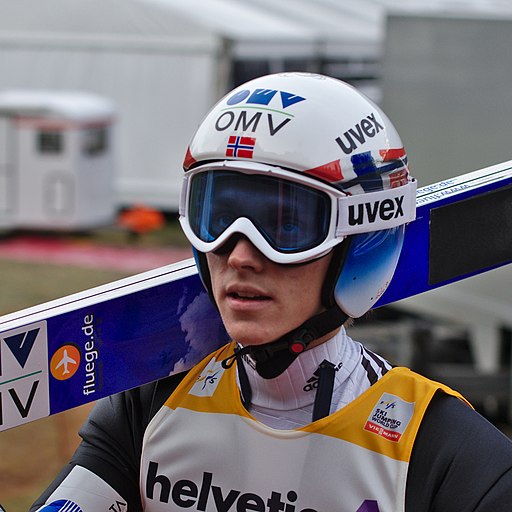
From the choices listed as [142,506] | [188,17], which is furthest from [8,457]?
[188,17]

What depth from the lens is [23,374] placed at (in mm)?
2281

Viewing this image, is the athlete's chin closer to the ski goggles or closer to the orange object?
the ski goggles

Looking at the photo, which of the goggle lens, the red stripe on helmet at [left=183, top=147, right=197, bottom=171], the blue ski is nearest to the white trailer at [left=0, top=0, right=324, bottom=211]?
the blue ski

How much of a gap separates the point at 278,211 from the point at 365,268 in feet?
0.73

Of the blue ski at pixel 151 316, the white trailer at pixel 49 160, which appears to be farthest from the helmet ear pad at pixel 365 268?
the white trailer at pixel 49 160

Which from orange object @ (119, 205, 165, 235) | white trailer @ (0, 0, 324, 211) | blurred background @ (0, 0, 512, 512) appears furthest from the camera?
white trailer @ (0, 0, 324, 211)

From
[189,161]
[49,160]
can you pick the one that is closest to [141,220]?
[49,160]

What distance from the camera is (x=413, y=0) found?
570 inches

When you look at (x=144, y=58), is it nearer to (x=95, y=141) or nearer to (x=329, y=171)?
(x=95, y=141)

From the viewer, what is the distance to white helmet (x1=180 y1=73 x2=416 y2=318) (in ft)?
7.13

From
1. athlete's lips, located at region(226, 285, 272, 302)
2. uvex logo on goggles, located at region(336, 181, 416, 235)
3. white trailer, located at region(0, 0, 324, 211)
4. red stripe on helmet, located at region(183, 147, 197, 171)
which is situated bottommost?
white trailer, located at region(0, 0, 324, 211)

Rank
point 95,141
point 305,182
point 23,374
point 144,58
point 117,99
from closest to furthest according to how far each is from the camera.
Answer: point 305,182, point 23,374, point 95,141, point 144,58, point 117,99

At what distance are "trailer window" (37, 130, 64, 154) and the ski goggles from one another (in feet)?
42.5

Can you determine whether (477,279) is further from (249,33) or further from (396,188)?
(249,33)
